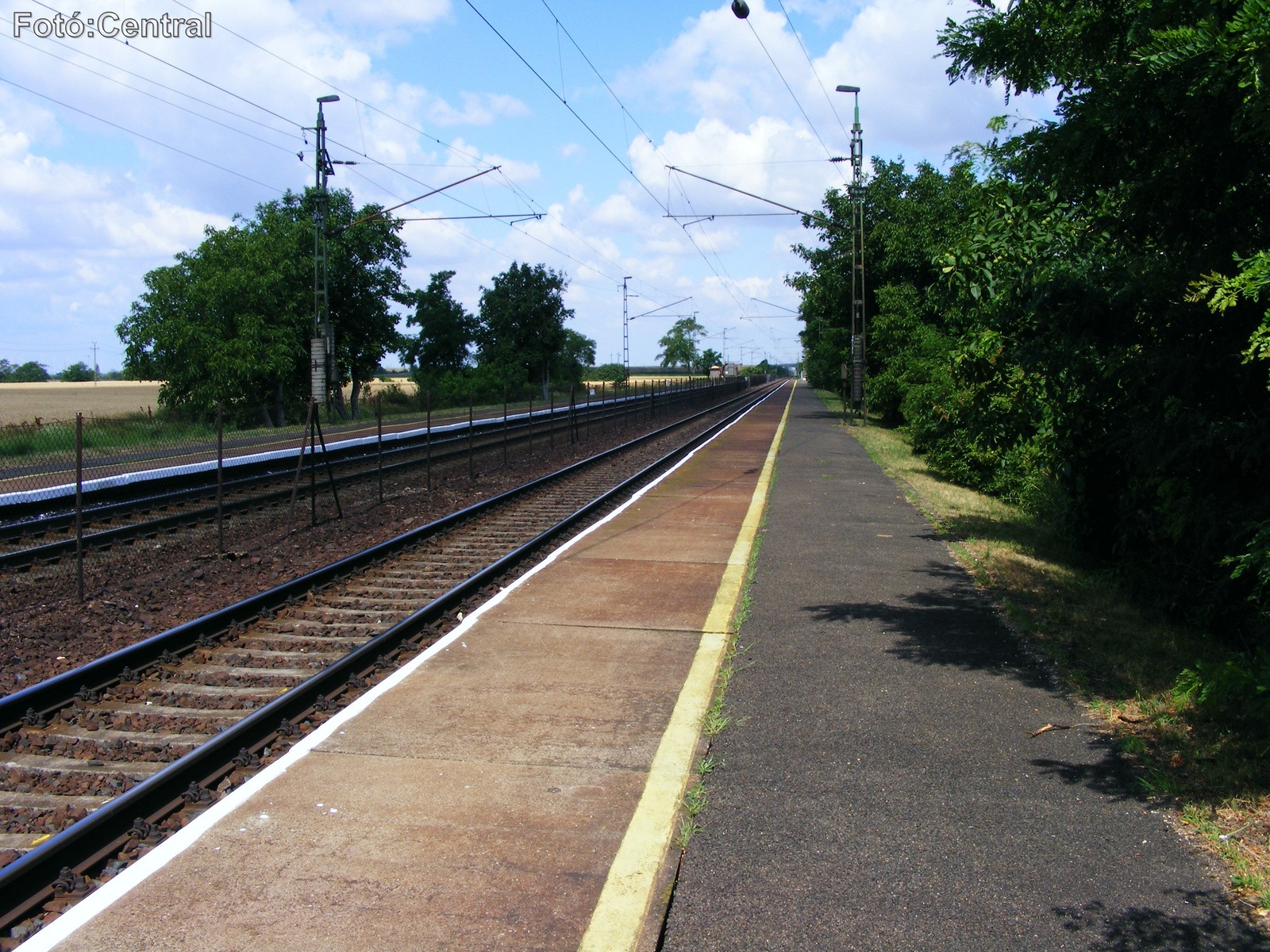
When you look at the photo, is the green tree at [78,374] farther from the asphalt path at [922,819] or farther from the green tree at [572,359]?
the asphalt path at [922,819]

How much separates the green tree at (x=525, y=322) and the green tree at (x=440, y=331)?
5.90 meters

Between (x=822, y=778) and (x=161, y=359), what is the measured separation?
44208mm

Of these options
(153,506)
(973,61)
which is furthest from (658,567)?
(153,506)

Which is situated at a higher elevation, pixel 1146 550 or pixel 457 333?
pixel 457 333

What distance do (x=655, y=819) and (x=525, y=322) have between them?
88.0 metres

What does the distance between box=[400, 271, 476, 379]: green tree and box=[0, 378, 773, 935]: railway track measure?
90.9m

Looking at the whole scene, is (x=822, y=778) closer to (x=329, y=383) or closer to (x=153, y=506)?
(x=153, y=506)

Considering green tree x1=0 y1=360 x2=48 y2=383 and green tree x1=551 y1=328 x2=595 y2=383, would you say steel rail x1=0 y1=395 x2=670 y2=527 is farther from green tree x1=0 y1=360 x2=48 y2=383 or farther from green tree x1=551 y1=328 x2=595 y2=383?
green tree x1=0 y1=360 x2=48 y2=383

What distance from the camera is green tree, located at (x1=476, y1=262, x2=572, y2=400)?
89.5 m

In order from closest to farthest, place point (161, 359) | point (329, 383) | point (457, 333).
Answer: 1. point (329, 383)
2. point (161, 359)
3. point (457, 333)

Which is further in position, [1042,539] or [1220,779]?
[1042,539]

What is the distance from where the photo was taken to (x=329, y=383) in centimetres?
3222

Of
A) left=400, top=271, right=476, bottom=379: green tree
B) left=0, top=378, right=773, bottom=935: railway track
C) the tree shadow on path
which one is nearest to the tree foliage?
the tree shadow on path

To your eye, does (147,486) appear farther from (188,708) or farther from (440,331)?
(440,331)
